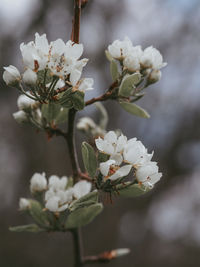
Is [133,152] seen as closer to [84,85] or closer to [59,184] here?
[84,85]

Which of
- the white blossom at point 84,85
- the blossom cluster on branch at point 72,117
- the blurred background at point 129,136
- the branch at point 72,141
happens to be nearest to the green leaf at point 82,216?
the blossom cluster on branch at point 72,117

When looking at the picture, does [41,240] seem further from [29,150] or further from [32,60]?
[32,60]

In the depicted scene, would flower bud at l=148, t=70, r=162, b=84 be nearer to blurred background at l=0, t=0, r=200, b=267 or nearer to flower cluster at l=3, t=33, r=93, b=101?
flower cluster at l=3, t=33, r=93, b=101

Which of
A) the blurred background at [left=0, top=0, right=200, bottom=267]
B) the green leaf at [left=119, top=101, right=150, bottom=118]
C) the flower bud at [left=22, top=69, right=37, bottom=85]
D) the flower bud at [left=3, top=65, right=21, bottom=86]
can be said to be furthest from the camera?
the blurred background at [left=0, top=0, right=200, bottom=267]

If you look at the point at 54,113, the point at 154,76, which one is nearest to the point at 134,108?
the point at 154,76

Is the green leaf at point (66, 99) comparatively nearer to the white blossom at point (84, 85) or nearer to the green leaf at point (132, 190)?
the white blossom at point (84, 85)

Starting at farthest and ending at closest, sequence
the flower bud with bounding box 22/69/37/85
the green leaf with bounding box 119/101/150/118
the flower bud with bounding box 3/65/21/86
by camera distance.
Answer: the green leaf with bounding box 119/101/150/118
the flower bud with bounding box 3/65/21/86
the flower bud with bounding box 22/69/37/85

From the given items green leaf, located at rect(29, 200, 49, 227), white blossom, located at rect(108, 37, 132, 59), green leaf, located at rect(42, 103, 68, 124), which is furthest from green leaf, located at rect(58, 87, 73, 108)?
green leaf, located at rect(29, 200, 49, 227)

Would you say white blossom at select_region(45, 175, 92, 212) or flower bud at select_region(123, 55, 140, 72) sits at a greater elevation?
flower bud at select_region(123, 55, 140, 72)
